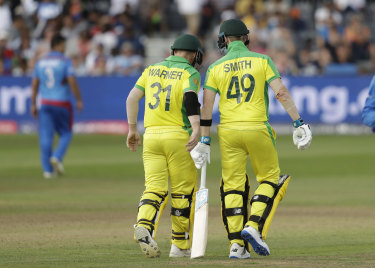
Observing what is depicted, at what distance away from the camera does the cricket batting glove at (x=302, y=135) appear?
8.61 metres

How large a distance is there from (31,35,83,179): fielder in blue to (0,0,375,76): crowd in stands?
10.9m

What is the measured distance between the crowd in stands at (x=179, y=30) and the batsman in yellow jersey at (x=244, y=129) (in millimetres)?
18351

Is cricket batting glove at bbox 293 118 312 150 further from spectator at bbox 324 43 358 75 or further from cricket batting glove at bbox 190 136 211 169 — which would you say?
spectator at bbox 324 43 358 75

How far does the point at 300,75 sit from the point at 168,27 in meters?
7.51

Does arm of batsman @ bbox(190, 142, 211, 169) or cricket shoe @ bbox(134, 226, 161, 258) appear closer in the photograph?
cricket shoe @ bbox(134, 226, 161, 258)

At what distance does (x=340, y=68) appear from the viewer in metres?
27.4

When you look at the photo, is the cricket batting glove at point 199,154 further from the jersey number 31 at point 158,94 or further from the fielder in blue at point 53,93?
the fielder in blue at point 53,93

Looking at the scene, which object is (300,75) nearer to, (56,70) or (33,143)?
(33,143)

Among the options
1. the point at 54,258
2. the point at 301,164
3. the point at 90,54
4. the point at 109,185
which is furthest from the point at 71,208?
the point at 90,54

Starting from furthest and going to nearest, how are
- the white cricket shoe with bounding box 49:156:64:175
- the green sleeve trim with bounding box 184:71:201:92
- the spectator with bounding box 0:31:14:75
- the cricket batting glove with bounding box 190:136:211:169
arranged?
the spectator with bounding box 0:31:14:75 → the white cricket shoe with bounding box 49:156:64:175 → the green sleeve trim with bounding box 184:71:201:92 → the cricket batting glove with bounding box 190:136:211:169

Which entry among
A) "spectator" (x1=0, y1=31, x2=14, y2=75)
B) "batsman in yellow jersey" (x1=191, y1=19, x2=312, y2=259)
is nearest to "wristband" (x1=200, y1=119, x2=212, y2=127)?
"batsman in yellow jersey" (x1=191, y1=19, x2=312, y2=259)

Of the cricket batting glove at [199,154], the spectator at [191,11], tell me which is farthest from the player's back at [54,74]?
the spectator at [191,11]

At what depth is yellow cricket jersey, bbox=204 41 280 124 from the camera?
28.6 feet

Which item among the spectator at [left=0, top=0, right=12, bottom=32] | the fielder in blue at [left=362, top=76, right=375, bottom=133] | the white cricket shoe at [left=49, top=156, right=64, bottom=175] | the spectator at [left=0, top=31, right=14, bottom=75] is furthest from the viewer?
the spectator at [left=0, top=0, right=12, bottom=32]
